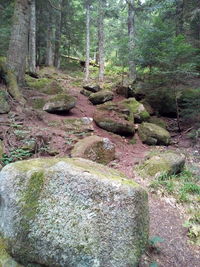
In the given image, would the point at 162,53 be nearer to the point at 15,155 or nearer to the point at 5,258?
the point at 15,155

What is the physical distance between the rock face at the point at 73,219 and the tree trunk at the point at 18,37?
643 cm

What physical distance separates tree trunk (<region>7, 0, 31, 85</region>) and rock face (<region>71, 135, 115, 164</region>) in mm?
4436

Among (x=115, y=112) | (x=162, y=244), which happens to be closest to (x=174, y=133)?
(x=115, y=112)

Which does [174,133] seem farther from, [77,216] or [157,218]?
[77,216]

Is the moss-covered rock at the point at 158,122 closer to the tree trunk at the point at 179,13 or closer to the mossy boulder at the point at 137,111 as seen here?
the mossy boulder at the point at 137,111

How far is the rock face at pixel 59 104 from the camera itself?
7762 mm

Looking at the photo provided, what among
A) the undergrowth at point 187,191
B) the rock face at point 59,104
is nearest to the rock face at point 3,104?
the rock face at point 59,104

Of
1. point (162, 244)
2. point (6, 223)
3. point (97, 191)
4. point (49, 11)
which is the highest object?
point (49, 11)

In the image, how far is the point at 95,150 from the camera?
5379 mm

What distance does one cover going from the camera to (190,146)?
7.76 meters

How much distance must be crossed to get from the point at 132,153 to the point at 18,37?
5901mm

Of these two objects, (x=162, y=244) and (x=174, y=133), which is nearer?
(x=162, y=244)

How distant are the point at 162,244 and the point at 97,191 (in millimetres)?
1681

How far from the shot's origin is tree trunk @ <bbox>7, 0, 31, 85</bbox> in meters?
7.83
